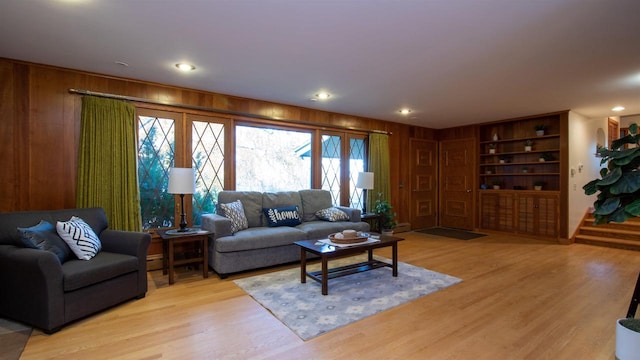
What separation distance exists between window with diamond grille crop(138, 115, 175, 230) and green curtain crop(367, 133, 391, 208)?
349 cm

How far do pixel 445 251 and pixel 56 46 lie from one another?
5.40m

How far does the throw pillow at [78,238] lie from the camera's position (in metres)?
2.67

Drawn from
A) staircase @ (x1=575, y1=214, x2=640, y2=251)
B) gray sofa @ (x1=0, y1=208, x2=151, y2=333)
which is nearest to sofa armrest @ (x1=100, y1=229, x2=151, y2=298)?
gray sofa @ (x1=0, y1=208, x2=151, y2=333)

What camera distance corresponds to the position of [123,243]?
295 centimetres

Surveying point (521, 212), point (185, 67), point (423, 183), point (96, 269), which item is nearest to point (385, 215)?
point (423, 183)

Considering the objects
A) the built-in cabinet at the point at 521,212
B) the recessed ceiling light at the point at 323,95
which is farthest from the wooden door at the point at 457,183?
the recessed ceiling light at the point at 323,95

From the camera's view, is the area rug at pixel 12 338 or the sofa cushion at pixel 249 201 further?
the sofa cushion at pixel 249 201

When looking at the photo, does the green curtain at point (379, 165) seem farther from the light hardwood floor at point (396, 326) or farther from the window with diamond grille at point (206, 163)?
the window with diamond grille at point (206, 163)

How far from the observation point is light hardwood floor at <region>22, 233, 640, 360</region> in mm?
2061

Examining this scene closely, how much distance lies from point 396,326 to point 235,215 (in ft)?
7.69

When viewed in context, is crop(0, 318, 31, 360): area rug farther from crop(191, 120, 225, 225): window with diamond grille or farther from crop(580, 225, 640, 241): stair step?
crop(580, 225, 640, 241): stair step

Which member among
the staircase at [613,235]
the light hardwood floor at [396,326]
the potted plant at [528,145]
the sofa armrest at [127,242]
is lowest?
the light hardwood floor at [396,326]

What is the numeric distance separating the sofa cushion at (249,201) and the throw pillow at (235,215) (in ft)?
0.44

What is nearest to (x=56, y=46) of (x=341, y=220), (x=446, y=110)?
(x=341, y=220)
